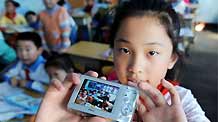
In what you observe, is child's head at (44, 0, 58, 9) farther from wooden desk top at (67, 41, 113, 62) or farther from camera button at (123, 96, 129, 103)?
camera button at (123, 96, 129, 103)

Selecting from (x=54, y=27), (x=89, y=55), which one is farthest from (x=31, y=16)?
(x=89, y=55)

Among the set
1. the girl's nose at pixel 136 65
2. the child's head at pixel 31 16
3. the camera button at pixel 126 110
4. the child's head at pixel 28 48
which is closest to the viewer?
the camera button at pixel 126 110

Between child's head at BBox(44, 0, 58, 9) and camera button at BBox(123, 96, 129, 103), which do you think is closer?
camera button at BBox(123, 96, 129, 103)

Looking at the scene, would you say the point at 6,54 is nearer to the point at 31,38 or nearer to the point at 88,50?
the point at 31,38

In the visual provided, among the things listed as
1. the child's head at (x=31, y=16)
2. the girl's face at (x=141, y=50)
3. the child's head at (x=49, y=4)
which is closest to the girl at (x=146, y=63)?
the girl's face at (x=141, y=50)

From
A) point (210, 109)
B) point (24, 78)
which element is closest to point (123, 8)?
point (24, 78)

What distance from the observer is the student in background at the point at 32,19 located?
7.31ft

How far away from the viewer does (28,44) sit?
1.79 metres

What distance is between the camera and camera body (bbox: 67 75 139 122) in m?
0.54

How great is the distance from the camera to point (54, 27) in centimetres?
210

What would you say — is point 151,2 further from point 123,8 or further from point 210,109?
point 210,109

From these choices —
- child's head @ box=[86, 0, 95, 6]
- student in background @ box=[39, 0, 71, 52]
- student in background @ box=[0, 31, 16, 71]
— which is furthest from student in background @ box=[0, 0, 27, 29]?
child's head @ box=[86, 0, 95, 6]

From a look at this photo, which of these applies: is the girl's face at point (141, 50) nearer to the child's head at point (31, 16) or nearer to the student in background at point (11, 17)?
the student in background at point (11, 17)

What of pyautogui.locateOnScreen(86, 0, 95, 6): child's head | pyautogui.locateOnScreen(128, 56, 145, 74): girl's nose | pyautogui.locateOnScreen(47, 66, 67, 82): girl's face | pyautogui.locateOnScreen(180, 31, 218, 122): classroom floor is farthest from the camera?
pyautogui.locateOnScreen(86, 0, 95, 6): child's head
